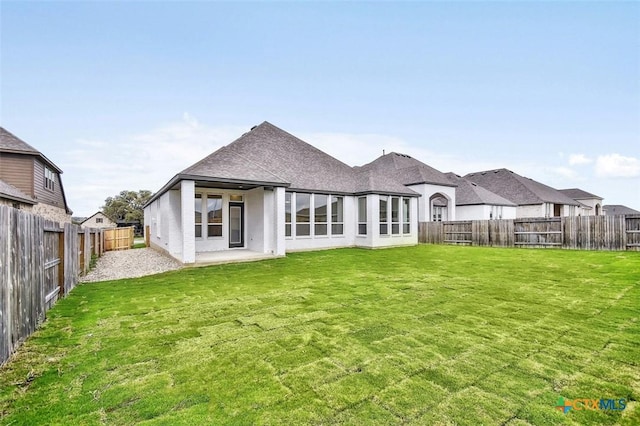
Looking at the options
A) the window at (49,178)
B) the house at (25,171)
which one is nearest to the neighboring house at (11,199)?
the house at (25,171)

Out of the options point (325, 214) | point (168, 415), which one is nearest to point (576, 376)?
point (168, 415)

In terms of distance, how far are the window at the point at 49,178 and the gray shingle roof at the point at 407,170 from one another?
24.6 meters

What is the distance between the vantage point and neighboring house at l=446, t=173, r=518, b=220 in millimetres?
25295

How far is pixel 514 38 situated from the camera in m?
13.7

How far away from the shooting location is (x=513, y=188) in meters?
31.0

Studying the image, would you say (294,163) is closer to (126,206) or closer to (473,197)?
(473,197)

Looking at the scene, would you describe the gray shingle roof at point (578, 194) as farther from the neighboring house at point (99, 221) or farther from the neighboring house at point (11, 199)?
the neighboring house at point (99, 221)

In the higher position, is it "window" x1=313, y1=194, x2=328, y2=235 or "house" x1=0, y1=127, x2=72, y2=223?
"house" x1=0, y1=127, x2=72, y2=223

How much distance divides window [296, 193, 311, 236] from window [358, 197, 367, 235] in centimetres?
327

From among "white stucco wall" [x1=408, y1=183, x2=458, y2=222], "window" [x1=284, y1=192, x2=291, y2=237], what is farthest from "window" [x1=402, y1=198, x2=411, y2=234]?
"window" [x1=284, y1=192, x2=291, y2=237]

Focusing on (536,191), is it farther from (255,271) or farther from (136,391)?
(136,391)

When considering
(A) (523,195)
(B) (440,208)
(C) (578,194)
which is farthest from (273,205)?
(C) (578,194)

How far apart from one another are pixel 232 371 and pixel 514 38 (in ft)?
58.2

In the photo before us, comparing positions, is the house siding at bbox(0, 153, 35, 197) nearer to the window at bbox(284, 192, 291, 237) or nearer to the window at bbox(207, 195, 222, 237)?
the window at bbox(207, 195, 222, 237)
